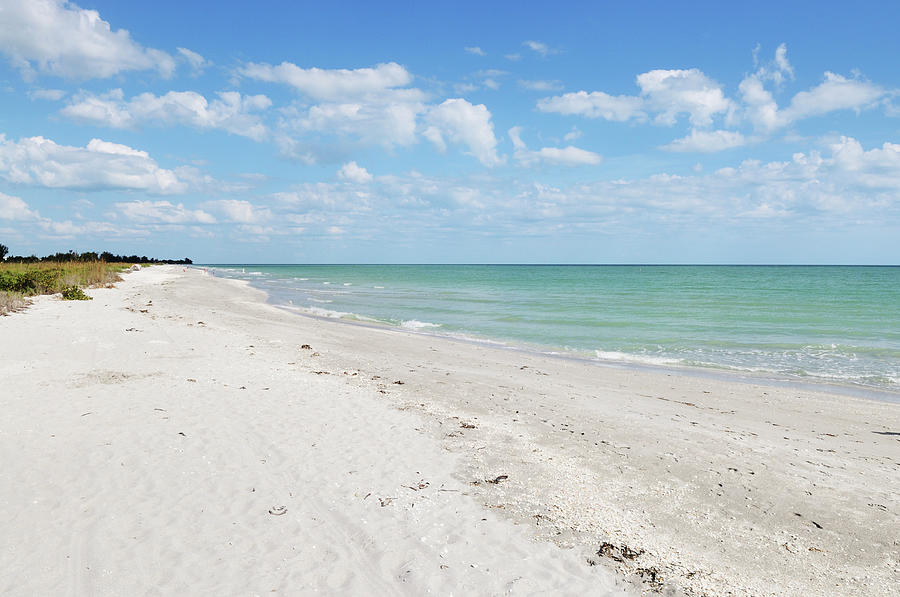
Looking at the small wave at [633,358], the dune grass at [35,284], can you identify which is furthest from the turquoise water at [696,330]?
the dune grass at [35,284]

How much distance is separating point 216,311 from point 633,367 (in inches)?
740

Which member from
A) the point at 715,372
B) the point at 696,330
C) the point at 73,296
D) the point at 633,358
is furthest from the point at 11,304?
the point at 696,330

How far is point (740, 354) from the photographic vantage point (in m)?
17.2

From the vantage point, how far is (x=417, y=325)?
939 inches

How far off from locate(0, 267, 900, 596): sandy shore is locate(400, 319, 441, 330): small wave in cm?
1195

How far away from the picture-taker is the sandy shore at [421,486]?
413 centimetres

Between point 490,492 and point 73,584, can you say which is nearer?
point 73,584

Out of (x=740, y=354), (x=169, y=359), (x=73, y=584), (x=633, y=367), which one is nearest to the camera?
(x=73, y=584)

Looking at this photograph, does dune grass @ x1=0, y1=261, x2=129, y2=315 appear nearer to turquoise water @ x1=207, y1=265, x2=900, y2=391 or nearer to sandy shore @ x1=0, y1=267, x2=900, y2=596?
sandy shore @ x1=0, y1=267, x2=900, y2=596

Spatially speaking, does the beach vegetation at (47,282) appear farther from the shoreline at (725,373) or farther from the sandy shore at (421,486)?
the shoreline at (725,373)

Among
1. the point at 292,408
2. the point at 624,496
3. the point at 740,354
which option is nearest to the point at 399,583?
the point at 624,496

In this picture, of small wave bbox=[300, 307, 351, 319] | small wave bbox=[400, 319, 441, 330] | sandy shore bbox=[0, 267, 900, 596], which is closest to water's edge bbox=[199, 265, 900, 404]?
sandy shore bbox=[0, 267, 900, 596]

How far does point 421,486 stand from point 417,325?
18219mm

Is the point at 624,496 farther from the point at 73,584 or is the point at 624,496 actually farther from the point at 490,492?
the point at 73,584
